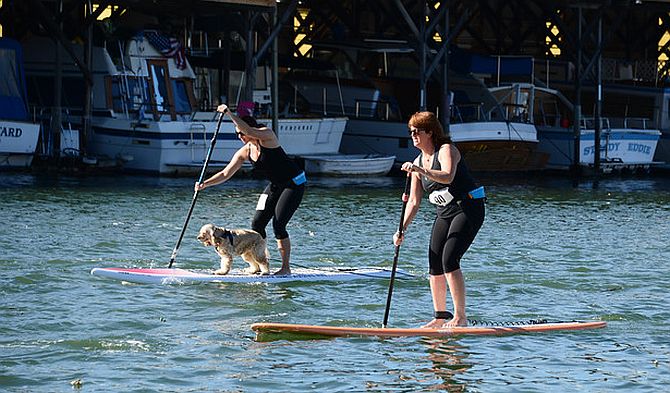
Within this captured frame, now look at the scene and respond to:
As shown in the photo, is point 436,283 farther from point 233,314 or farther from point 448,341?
point 233,314

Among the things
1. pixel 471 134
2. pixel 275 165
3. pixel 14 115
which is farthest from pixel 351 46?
pixel 275 165

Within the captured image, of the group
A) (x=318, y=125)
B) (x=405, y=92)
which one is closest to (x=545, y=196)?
(x=318, y=125)

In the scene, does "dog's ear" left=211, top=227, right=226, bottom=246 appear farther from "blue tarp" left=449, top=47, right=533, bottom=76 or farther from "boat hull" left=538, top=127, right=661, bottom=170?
"blue tarp" left=449, top=47, right=533, bottom=76

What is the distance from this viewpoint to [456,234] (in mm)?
10664

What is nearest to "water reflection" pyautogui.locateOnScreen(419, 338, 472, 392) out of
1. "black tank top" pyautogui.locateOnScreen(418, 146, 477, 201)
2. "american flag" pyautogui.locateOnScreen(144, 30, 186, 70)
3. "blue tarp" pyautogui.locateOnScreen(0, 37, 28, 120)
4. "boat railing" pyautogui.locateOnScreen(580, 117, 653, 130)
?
"black tank top" pyautogui.locateOnScreen(418, 146, 477, 201)

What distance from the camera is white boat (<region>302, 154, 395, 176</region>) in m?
29.9

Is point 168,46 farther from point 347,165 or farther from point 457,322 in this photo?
point 457,322

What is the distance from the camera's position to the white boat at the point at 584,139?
110ft

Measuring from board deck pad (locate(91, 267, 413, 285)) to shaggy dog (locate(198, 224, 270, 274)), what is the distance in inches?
5.6

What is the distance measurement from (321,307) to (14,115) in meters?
17.5

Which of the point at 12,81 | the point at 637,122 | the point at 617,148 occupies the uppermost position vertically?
the point at 12,81

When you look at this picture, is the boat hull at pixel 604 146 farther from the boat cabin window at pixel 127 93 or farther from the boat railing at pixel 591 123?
the boat cabin window at pixel 127 93

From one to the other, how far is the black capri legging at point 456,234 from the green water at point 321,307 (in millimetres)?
667

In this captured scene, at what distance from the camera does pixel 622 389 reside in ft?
31.7
